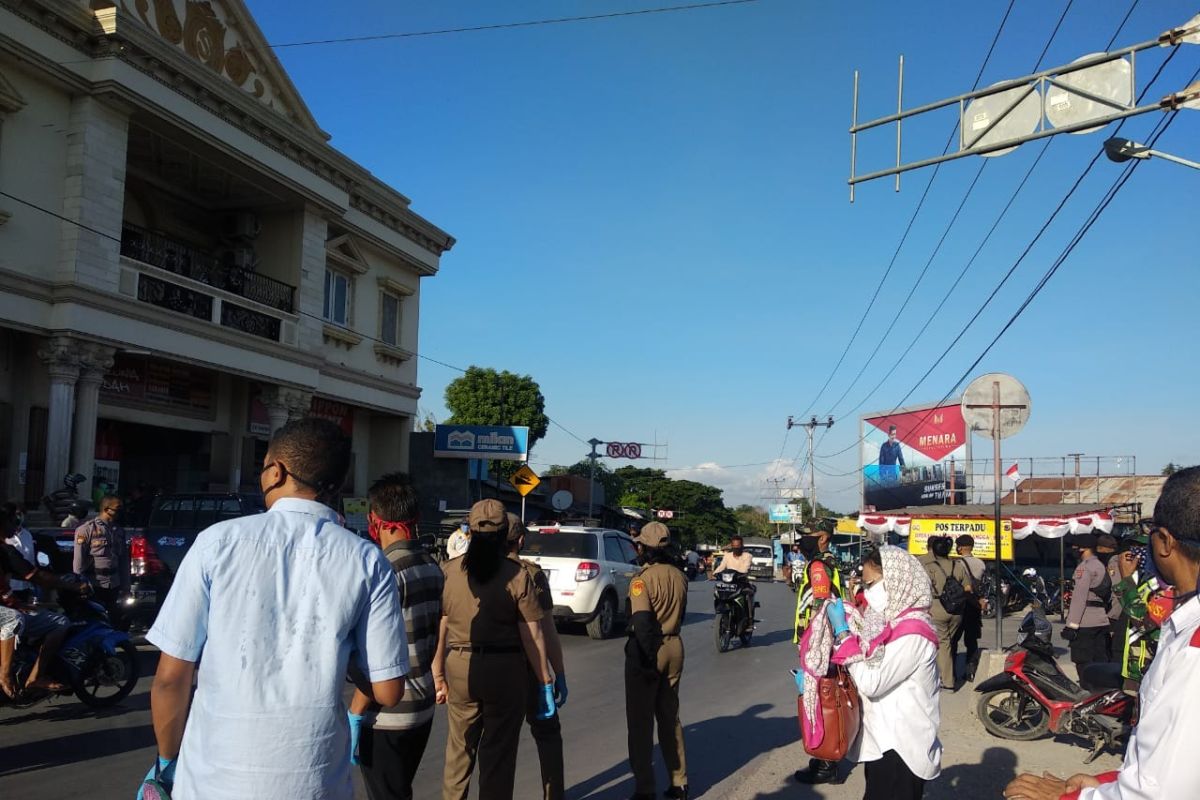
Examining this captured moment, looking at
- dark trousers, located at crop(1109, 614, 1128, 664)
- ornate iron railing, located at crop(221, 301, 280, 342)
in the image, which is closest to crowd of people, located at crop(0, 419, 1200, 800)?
dark trousers, located at crop(1109, 614, 1128, 664)

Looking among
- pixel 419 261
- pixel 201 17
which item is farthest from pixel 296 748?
pixel 419 261

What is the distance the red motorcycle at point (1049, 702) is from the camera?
6.66 meters

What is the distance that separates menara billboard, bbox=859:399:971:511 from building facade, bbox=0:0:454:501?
25.8m

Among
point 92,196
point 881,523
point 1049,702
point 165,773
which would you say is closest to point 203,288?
point 92,196

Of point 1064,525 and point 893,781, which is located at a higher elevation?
point 1064,525

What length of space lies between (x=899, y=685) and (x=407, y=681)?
2162mm

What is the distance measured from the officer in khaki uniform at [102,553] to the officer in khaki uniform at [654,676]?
707cm

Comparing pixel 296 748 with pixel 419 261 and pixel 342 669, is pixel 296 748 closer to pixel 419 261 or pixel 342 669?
pixel 342 669

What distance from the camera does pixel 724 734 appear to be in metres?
7.88

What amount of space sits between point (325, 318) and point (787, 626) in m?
13.2

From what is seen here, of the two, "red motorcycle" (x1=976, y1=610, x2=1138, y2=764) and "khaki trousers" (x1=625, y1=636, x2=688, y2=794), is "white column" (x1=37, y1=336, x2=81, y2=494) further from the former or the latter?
"red motorcycle" (x1=976, y1=610, x2=1138, y2=764)

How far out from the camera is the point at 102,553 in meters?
10.2

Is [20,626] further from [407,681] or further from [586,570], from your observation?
[586,570]

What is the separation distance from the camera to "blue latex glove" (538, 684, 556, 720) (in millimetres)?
4820
